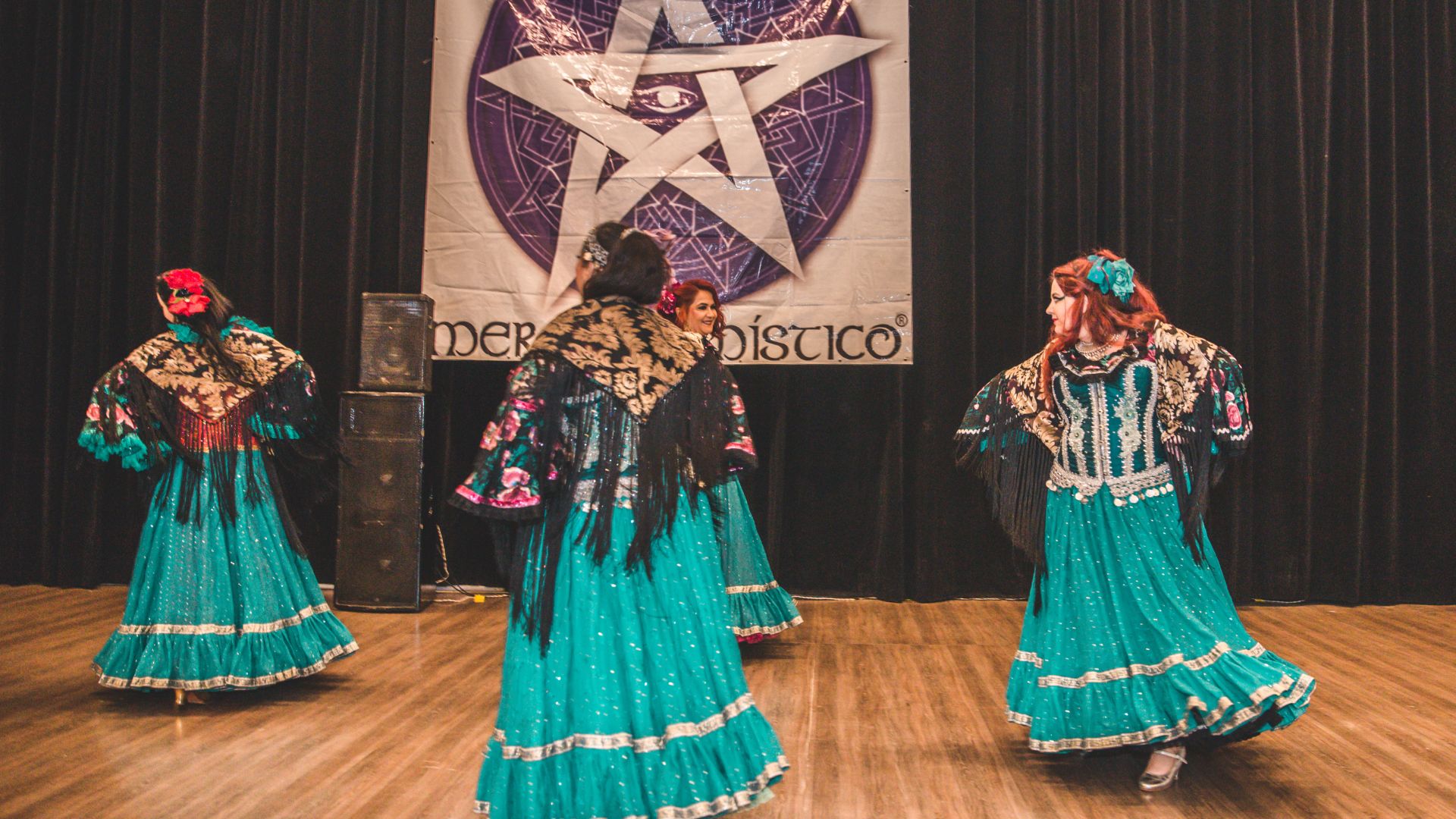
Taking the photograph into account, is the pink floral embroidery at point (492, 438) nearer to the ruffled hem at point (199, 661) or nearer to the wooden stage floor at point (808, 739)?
the wooden stage floor at point (808, 739)

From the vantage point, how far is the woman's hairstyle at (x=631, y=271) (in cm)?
229

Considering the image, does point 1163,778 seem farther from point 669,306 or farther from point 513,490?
point 669,306

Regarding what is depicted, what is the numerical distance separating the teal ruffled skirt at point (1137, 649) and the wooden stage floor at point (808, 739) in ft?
0.59

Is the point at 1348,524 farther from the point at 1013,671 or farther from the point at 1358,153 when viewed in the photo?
the point at 1013,671

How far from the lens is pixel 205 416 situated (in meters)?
3.64

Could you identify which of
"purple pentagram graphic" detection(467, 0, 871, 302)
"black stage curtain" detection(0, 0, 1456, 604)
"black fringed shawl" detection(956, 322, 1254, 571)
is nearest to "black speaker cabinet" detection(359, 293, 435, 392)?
"black stage curtain" detection(0, 0, 1456, 604)

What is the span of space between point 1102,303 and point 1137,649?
2.93 ft

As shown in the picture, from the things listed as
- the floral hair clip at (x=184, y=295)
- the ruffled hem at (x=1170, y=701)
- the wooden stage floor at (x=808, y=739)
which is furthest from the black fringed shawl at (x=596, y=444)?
the floral hair clip at (x=184, y=295)

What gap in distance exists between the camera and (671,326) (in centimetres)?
243

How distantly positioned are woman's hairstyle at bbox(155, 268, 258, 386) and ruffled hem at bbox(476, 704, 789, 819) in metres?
2.00

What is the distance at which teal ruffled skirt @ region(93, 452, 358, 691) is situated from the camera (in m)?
3.56

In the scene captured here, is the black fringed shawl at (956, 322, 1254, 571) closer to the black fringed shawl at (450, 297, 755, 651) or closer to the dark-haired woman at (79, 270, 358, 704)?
the black fringed shawl at (450, 297, 755, 651)

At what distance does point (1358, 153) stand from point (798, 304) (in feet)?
9.52

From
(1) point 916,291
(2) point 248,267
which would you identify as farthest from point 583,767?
(2) point 248,267
